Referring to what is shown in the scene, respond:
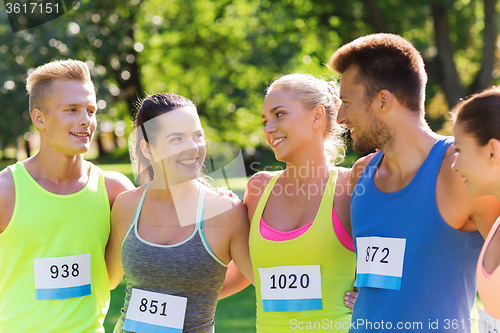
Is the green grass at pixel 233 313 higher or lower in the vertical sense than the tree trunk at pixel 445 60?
lower

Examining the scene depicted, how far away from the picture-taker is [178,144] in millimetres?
2602

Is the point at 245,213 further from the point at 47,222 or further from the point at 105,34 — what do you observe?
the point at 105,34

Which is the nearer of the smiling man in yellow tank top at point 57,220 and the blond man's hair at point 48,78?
the smiling man in yellow tank top at point 57,220

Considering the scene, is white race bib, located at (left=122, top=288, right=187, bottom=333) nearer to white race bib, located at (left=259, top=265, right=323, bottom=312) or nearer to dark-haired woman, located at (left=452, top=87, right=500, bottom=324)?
white race bib, located at (left=259, top=265, right=323, bottom=312)

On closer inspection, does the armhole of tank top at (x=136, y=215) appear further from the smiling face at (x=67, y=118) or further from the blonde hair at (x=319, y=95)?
the blonde hair at (x=319, y=95)

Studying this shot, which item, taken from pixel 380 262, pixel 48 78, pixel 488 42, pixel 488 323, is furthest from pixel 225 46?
pixel 488 323

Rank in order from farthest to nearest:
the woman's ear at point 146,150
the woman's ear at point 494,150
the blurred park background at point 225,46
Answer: the blurred park background at point 225,46 < the woman's ear at point 146,150 < the woman's ear at point 494,150

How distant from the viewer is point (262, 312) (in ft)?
8.13

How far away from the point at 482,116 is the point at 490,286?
Result: 622 mm

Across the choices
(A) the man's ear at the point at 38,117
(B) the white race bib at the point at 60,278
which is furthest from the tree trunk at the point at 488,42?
(B) the white race bib at the point at 60,278

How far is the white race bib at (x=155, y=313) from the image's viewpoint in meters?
2.37

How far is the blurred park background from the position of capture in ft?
38.3

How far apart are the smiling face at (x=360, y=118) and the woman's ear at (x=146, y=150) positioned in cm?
112

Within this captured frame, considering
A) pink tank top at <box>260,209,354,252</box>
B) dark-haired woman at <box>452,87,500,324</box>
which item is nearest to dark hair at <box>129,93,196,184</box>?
pink tank top at <box>260,209,354,252</box>
